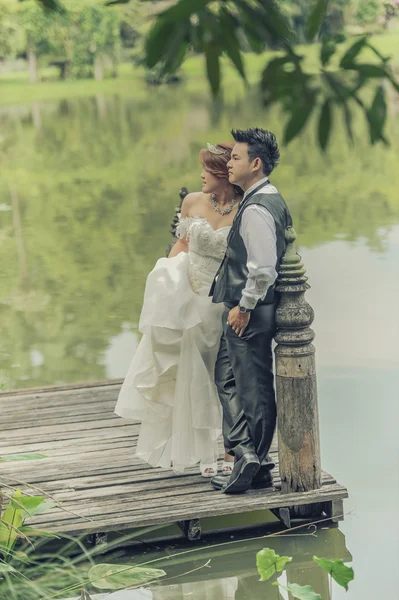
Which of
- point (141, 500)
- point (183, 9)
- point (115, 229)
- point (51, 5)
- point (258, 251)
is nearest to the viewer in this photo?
point (183, 9)

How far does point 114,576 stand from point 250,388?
46.2 inches

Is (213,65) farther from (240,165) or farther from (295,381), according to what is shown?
(295,381)

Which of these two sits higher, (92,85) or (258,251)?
(92,85)

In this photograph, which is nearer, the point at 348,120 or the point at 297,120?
the point at 348,120

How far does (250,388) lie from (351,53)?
330 centimetres

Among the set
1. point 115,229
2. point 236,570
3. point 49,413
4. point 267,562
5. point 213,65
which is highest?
point 213,65

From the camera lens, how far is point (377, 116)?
2.36 meters

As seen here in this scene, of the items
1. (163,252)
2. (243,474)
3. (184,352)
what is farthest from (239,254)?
(163,252)

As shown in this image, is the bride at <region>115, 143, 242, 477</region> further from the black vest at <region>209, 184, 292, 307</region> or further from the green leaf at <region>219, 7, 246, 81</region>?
the green leaf at <region>219, 7, 246, 81</region>

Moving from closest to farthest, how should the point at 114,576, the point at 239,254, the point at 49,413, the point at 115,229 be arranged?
the point at 114,576, the point at 239,254, the point at 49,413, the point at 115,229

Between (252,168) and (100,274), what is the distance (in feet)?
25.5

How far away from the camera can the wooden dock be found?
17.5 ft

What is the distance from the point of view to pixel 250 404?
5484mm

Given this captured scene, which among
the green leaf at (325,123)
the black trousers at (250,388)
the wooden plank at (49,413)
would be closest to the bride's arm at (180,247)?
the black trousers at (250,388)
